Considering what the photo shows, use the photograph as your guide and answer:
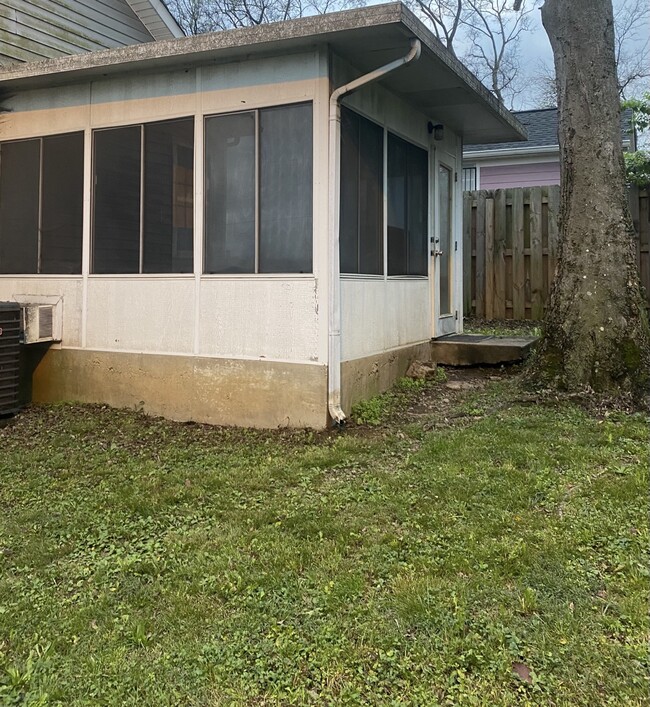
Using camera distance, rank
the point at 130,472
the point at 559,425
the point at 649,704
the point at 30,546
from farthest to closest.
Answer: the point at 559,425 < the point at 130,472 < the point at 30,546 < the point at 649,704

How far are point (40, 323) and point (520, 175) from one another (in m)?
12.1

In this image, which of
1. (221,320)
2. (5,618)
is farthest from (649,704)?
(221,320)

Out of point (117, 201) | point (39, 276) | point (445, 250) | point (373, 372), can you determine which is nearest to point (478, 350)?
point (445, 250)

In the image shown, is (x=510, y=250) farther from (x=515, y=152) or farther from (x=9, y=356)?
(x=9, y=356)

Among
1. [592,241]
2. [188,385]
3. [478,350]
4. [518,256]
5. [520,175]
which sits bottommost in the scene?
[188,385]

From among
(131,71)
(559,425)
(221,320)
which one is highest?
(131,71)

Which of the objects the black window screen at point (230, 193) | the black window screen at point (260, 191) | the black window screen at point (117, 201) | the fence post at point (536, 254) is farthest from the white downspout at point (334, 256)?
the fence post at point (536, 254)

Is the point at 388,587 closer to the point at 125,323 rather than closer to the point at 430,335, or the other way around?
the point at 125,323

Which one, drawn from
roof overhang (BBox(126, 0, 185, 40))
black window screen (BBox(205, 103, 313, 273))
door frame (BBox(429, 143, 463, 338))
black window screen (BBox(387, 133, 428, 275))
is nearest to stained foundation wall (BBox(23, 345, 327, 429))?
black window screen (BBox(205, 103, 313, 273))

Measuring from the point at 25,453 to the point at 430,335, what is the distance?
430 centimetres

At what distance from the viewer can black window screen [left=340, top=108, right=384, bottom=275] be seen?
17.4 ft

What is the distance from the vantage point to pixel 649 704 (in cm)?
195

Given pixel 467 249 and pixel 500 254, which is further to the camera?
pixel 467 249

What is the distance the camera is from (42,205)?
249 inches
